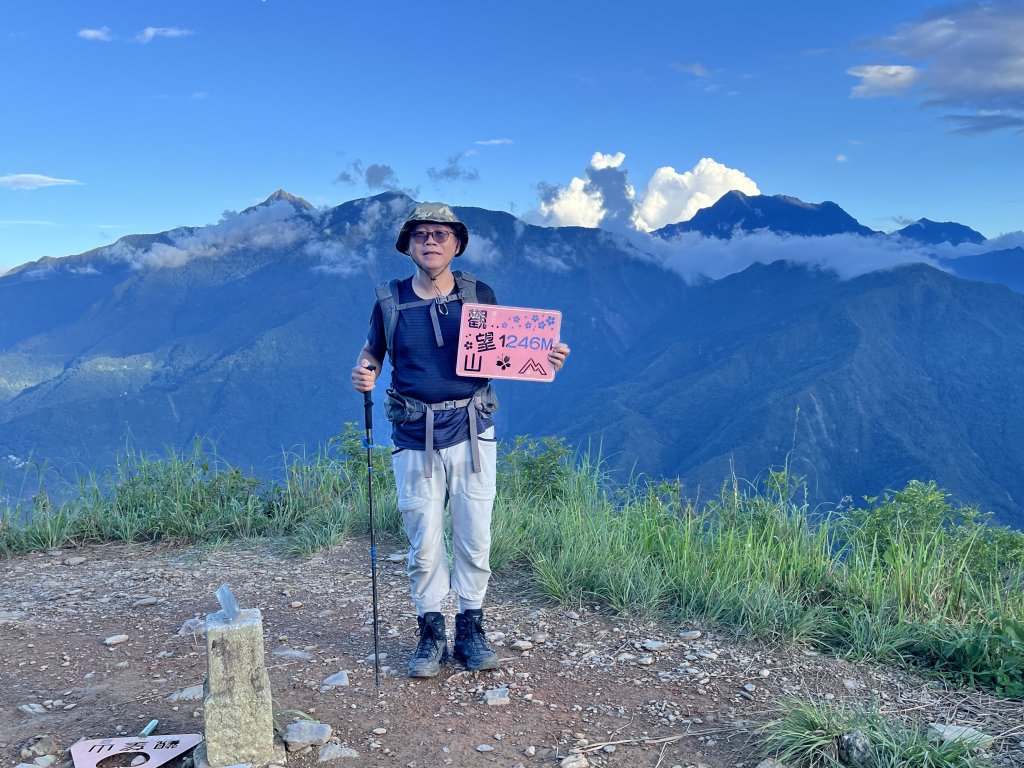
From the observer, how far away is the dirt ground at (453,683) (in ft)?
12.5

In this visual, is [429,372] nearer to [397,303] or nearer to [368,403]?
[397,303]

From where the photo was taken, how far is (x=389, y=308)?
14.0ft

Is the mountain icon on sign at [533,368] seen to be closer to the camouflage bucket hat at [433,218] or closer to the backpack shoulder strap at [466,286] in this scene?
the backpack shoulder strap at [466,286]

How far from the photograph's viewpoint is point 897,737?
11.5 feet

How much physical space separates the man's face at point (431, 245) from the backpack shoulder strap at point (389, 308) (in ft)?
0.68

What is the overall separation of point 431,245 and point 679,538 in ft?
9.85

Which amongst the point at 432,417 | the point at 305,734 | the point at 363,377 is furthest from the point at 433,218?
the point at 305,734

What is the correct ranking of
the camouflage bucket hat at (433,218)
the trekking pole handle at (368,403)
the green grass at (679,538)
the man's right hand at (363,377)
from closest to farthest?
the camouflage bucket hat at (433,218) → the man's right hand at (363,377) → the trekking pole handle at (368,403) → the green grass at (679,538)

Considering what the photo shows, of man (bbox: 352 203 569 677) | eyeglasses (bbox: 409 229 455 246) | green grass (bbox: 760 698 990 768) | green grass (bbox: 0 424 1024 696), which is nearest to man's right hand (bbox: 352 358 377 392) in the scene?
man (bbox: 352 203 569 677)

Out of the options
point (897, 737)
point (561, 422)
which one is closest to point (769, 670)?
point (897, 737)

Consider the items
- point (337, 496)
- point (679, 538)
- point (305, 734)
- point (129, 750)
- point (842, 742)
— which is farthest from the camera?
point (337, 496)

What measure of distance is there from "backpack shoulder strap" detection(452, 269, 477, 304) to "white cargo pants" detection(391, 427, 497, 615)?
724 mm

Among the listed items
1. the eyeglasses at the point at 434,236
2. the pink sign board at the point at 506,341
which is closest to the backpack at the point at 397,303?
the pink sign board at the point at 506,341

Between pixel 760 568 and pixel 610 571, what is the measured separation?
1014mm
